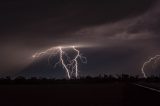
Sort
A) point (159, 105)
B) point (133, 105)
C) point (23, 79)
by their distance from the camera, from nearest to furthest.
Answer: point (159, 105)
point (133, 105)
point (23, 79)

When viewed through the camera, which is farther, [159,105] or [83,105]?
[83,105]

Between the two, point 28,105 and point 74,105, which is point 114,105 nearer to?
point 74,105

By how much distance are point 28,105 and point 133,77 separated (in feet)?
195

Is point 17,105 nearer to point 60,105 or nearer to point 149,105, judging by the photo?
point 60,105

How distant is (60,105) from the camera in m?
18.3

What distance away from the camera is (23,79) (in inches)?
3027

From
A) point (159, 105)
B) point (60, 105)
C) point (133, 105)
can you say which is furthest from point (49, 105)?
point (159, 105)

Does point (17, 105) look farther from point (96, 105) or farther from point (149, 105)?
point (149, 105)

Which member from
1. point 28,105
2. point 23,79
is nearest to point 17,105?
point 28,105

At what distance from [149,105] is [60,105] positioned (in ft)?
10.5

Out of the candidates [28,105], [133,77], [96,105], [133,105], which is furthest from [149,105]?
[133,77]

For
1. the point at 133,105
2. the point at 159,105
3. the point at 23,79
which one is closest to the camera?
the point at 159,105

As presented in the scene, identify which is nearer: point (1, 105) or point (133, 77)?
point (1, 105)

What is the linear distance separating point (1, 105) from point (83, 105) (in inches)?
115
